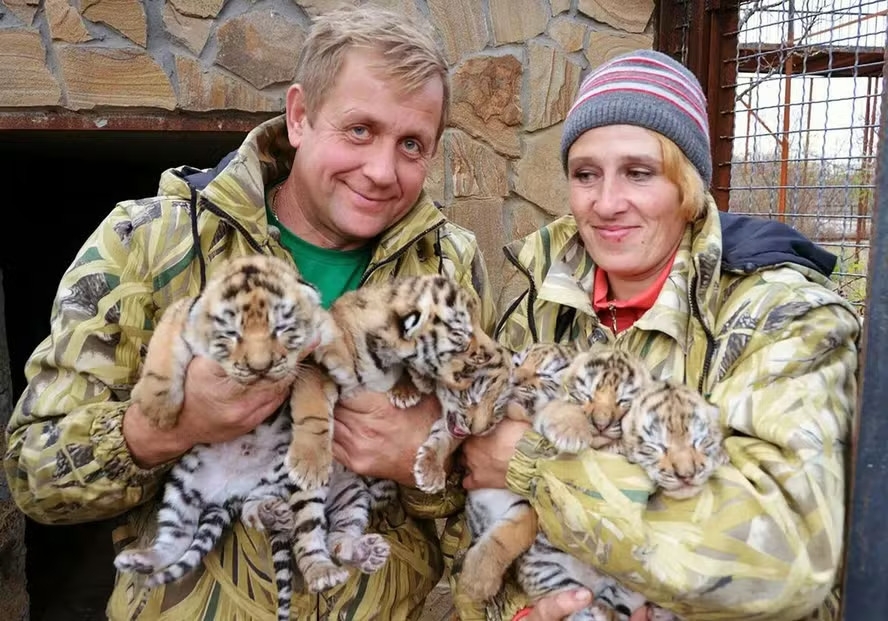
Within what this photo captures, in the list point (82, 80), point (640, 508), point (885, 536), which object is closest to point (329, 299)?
point (640, 508)

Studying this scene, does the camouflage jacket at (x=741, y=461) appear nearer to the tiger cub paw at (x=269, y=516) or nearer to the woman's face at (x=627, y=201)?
the woman's face at (x=627, y=201)

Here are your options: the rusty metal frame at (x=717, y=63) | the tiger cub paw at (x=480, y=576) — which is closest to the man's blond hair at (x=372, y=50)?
the tiger cub paw at (x=480, y=576)

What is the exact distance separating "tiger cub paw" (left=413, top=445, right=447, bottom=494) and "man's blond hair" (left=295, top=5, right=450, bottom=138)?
99cm

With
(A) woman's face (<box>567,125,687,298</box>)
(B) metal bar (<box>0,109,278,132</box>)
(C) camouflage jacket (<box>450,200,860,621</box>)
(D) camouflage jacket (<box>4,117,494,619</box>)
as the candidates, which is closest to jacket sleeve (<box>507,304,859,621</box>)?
(C) camouflage jacket (<box>450,200,860,621</box>)

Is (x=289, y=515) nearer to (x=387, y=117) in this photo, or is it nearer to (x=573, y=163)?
(x=387, y=117)

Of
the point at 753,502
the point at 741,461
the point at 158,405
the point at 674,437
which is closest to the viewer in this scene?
the point at 753,502

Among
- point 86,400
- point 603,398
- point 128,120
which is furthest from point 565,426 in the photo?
point 128,120

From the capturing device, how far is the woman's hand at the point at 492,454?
6.90ft

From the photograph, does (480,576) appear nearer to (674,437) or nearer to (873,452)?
(674,437)

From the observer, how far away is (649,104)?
2.10m

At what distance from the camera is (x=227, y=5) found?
362 centimetres

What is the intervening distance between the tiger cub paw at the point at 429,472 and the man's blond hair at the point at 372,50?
99 centimetres

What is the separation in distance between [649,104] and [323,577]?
1510 mm

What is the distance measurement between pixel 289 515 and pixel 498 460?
58 cm
